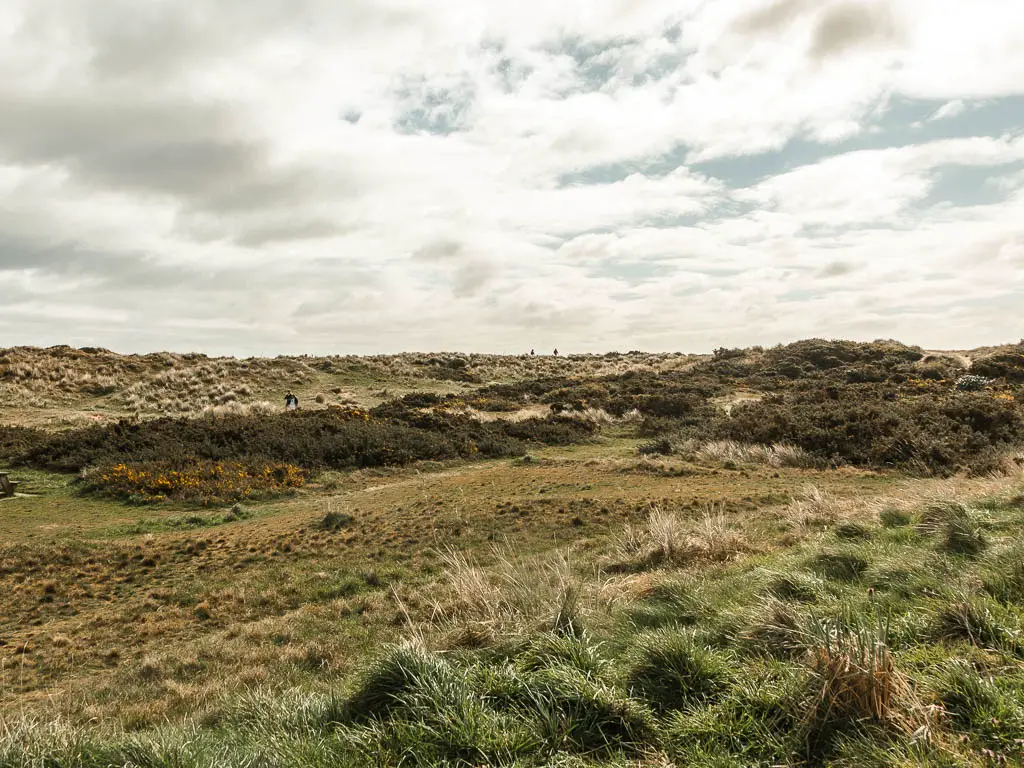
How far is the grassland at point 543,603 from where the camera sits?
3.41m

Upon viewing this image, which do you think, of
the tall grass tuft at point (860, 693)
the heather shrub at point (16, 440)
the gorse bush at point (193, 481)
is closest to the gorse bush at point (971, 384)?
the gorse bush at point (193, 481)

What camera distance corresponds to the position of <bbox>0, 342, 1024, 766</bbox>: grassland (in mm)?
3410

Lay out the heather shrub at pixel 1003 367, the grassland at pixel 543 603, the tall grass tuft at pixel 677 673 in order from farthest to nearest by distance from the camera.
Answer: the heather shrub at pixel 1003 367
the tall grass tuft at pixel 677 673
the grassland at pixel 543 603

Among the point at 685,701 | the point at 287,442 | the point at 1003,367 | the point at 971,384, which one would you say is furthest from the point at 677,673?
the point at 1003,367

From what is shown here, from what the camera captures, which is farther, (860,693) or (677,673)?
(677,673)

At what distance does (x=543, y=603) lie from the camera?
18.8 ft

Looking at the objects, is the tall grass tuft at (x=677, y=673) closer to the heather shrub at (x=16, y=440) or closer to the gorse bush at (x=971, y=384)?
the heather shrub at (x=16, y=440)

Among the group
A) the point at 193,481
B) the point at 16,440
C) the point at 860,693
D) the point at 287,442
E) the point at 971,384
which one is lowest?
the point at 193,481

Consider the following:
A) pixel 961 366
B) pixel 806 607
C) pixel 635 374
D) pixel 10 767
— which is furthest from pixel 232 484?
pixel 961 366

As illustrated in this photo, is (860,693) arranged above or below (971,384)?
below

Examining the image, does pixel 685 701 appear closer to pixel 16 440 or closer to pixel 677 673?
pixel 677 673

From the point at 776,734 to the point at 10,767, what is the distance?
438cm

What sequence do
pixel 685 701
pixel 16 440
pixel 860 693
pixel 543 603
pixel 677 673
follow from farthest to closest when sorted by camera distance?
pixel 16 440 < pixel 543 603 < pixel 677 673 < pixel 685 701 < pixel 860 693

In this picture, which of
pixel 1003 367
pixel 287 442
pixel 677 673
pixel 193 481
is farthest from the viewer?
pixel 1003 367
